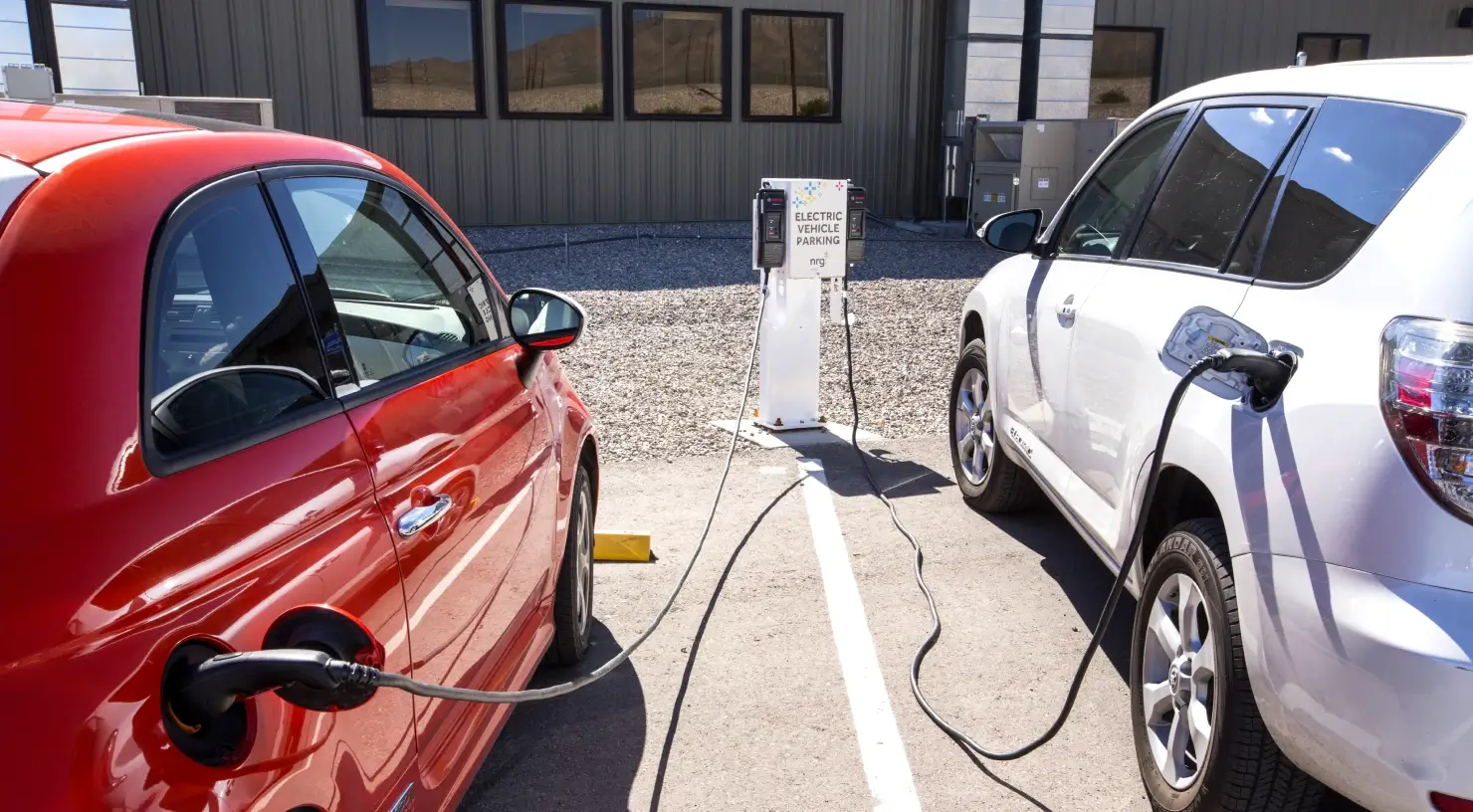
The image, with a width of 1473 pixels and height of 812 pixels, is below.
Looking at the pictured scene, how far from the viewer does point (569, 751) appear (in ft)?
11.8

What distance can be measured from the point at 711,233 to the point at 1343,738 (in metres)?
13.0

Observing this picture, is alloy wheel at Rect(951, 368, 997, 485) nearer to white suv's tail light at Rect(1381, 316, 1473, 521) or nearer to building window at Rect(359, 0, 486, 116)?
white suv's tail light at Rect(1381, 316, 1473, 521)

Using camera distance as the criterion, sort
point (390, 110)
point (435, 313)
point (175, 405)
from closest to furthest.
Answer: point (175, 405), point (435, 313), point (390, 110)

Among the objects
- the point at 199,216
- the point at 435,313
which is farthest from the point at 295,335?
the point at 435,313

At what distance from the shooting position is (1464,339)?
7.55 ft

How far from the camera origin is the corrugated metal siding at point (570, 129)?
1356 centimetres

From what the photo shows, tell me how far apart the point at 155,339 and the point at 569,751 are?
6.96ft

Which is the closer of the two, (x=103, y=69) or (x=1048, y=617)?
(x=1048, y=617)

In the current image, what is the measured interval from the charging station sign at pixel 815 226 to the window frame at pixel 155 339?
4673mm

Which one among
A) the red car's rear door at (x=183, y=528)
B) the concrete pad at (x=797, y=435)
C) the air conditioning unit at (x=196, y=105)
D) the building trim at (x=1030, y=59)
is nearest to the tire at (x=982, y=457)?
the concrete pad at (x=797, y=435)

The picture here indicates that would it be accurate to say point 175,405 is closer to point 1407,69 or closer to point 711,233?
point 1407,69

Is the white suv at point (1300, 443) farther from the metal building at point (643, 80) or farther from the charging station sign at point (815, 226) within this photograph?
the metal building at point (643, 80)

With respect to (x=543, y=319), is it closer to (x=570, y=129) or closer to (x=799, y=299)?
(x=799, y=299)

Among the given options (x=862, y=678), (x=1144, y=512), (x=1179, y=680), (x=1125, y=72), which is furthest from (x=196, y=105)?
(x=1125, y=72)
